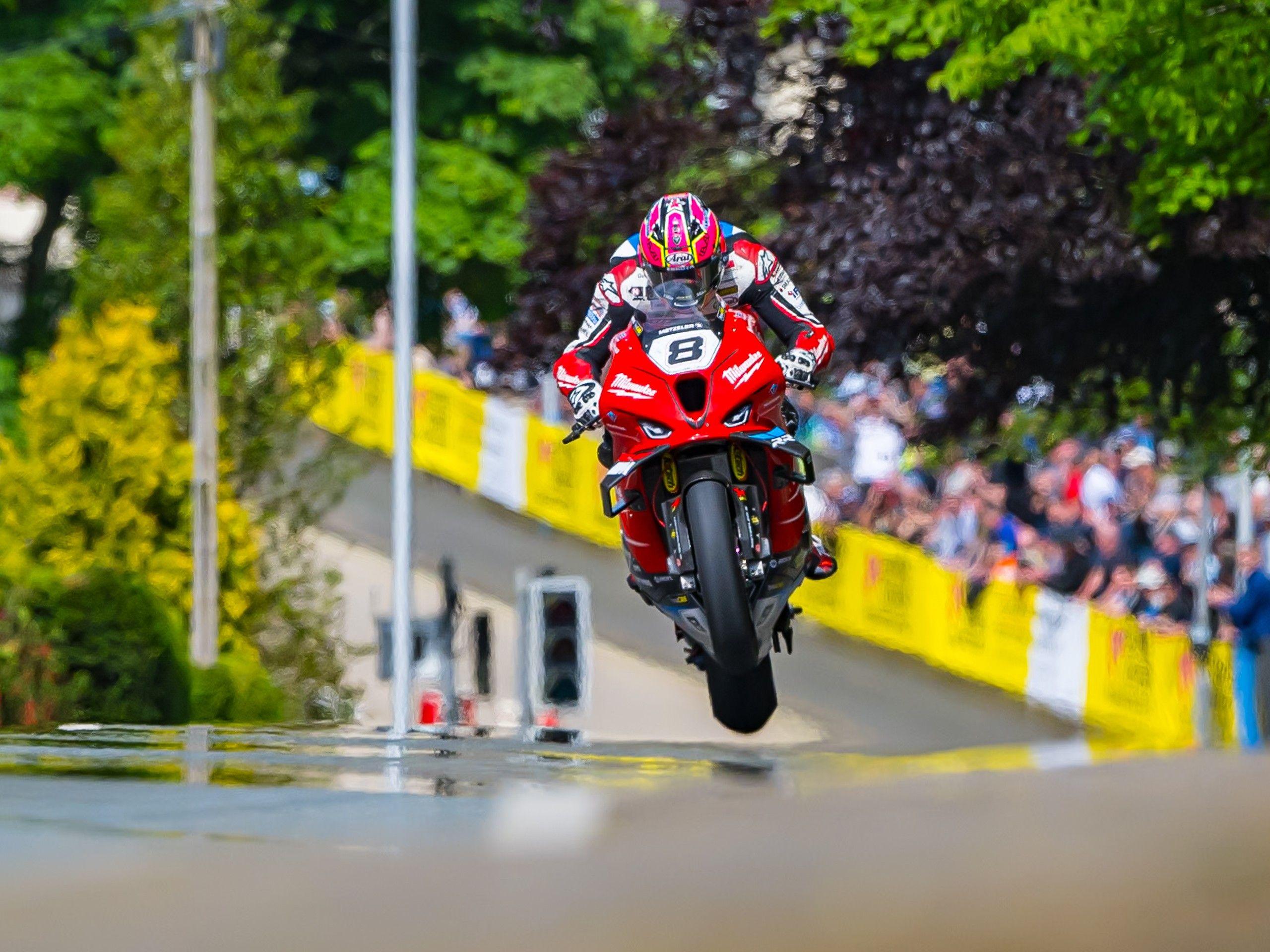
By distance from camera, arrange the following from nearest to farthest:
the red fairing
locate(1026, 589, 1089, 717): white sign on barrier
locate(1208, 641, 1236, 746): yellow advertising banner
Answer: the red fairing → locate(1208, 641, 1236, 746): yellow advertising banner → locate(1026, 589, 1089, 717): white sign on barrier

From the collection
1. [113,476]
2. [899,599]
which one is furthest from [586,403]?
[899,599]

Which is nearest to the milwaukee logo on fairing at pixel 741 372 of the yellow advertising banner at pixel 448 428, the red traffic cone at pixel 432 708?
the red traffic cone at pixel 432 708

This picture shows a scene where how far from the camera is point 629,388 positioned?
8.94 metres

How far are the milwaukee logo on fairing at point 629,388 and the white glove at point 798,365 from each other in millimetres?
507

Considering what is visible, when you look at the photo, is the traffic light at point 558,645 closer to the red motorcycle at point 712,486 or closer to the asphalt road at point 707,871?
the red motorcycle at point 712,486

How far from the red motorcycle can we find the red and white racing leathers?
11 cm

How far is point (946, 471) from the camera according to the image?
904 inches

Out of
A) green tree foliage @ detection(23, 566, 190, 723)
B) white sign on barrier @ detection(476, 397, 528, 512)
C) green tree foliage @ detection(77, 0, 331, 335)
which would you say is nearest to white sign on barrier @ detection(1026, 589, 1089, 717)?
green tree foliage @ detection(77, 0, 331, 335)

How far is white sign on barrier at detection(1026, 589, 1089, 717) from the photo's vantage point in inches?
839

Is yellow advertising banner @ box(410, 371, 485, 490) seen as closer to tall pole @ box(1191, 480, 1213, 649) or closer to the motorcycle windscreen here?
tall pole @ box(1191, 480, 1213, 649)

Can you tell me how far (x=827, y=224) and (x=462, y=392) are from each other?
12.4m

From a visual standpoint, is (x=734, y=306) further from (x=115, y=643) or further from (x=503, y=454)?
(x=503, y=454)

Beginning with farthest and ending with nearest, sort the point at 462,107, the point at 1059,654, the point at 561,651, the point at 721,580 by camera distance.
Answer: the point at 462,107, the point at 1059,654, the point at 561,651, the point at 721,580

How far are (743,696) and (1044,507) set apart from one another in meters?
13.0
